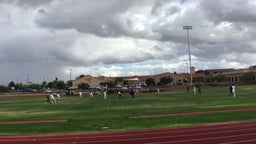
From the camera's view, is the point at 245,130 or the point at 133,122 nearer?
the point at 245,130

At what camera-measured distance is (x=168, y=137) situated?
20.0 m

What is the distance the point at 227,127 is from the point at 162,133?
4.05m

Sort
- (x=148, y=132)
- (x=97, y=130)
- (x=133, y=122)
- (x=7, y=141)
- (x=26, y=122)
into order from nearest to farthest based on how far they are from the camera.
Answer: (x=7, y=141)
(x=148, y=132)
(x=97, y=130)
(x=133, y=122)
(x=26, y=122)

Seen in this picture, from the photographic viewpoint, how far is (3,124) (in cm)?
2891

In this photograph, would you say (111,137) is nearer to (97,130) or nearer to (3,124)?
(97,130)

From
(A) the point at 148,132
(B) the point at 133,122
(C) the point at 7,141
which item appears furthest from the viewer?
(B) the point at 133,122

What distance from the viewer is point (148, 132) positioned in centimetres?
2245

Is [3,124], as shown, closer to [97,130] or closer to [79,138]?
[97,130]

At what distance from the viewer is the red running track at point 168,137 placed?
18.7 m

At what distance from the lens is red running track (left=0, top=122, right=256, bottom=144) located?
61.3 feet

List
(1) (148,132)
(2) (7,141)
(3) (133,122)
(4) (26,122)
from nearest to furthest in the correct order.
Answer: (2) (7,141)
(1) (148,132)
(3) (133,122)
(4) (26,122)

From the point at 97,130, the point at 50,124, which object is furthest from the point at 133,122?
the point at 50,124

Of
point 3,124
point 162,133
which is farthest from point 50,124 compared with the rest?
point 162,133

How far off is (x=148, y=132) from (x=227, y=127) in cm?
447
